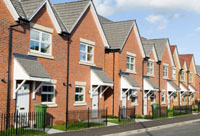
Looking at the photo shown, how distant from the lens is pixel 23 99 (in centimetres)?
1565

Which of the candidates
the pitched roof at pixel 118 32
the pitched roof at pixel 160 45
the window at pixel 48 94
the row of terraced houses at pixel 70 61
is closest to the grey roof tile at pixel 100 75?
the row of terraced houses at pixel 70 61

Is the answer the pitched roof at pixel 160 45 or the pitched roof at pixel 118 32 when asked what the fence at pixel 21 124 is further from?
the pitched roof at pixel 160 45

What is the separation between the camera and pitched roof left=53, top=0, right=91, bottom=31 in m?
20.0

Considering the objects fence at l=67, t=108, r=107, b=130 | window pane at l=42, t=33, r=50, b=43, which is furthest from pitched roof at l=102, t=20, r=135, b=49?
window pane at l=42, t=33, r=50, b=43

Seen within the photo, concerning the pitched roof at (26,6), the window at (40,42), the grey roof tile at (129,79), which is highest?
the pitched roof at (26,6)

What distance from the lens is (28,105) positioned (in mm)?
15969

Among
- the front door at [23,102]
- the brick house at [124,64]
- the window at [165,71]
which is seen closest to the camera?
the front door at [23,102]

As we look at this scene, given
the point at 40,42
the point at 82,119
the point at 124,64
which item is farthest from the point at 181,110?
the point at 40,42

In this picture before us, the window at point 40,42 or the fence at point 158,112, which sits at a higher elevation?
the window at point 40,42

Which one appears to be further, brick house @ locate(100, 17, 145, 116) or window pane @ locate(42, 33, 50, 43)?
brick house @ locate(100, 17, 145, 116)

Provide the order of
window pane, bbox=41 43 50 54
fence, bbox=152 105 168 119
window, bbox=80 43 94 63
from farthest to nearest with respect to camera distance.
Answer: fence, bbox=152 105 168 119
window, bbox=80 43 94 63
window pane, bbox=41 43 50 54

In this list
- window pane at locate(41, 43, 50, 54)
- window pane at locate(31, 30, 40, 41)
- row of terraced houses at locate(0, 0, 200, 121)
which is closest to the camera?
row of terraced houses at locate(0, 0, 200, 121)

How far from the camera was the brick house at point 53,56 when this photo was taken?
49.6ft

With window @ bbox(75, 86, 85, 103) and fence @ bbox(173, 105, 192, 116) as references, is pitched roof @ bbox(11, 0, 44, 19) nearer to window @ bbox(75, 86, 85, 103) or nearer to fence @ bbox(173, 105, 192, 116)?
window @ bbox(75, 86, 85, 103)
